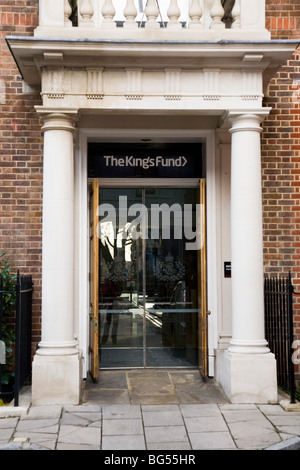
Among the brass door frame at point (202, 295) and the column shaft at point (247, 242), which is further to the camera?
the brass door frame at point (202, 295)

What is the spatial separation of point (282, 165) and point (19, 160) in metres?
3.92

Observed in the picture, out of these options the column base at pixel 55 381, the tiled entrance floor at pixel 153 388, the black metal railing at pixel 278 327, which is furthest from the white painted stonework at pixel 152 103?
the black metal railing at pixel 278 327

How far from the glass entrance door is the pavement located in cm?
130

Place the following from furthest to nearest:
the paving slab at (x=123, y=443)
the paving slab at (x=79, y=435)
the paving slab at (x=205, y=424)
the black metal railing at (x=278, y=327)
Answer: the black metal railing at (x=278, y=327), the paving slab at (x=205, y=424), the paving slab at (x=79, y=435), the paving slab at (x=123, y=443)

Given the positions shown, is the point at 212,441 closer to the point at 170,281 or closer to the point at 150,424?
the point at 150,424

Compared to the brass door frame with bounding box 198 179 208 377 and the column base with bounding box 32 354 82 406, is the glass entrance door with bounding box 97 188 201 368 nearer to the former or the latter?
the brass door frame with bounding box 198 179 208 377

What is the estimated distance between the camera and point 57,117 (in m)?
7.44

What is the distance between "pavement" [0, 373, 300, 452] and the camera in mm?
5809

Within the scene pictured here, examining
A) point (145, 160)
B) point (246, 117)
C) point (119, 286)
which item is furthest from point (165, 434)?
point (145, 160)

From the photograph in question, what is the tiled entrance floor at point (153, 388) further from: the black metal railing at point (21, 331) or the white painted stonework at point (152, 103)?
the black metal railing at point (21, 331)

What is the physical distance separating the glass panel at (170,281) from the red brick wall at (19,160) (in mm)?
Answer: 1788

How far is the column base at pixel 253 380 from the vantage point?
7.27 m

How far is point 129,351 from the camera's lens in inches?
357
